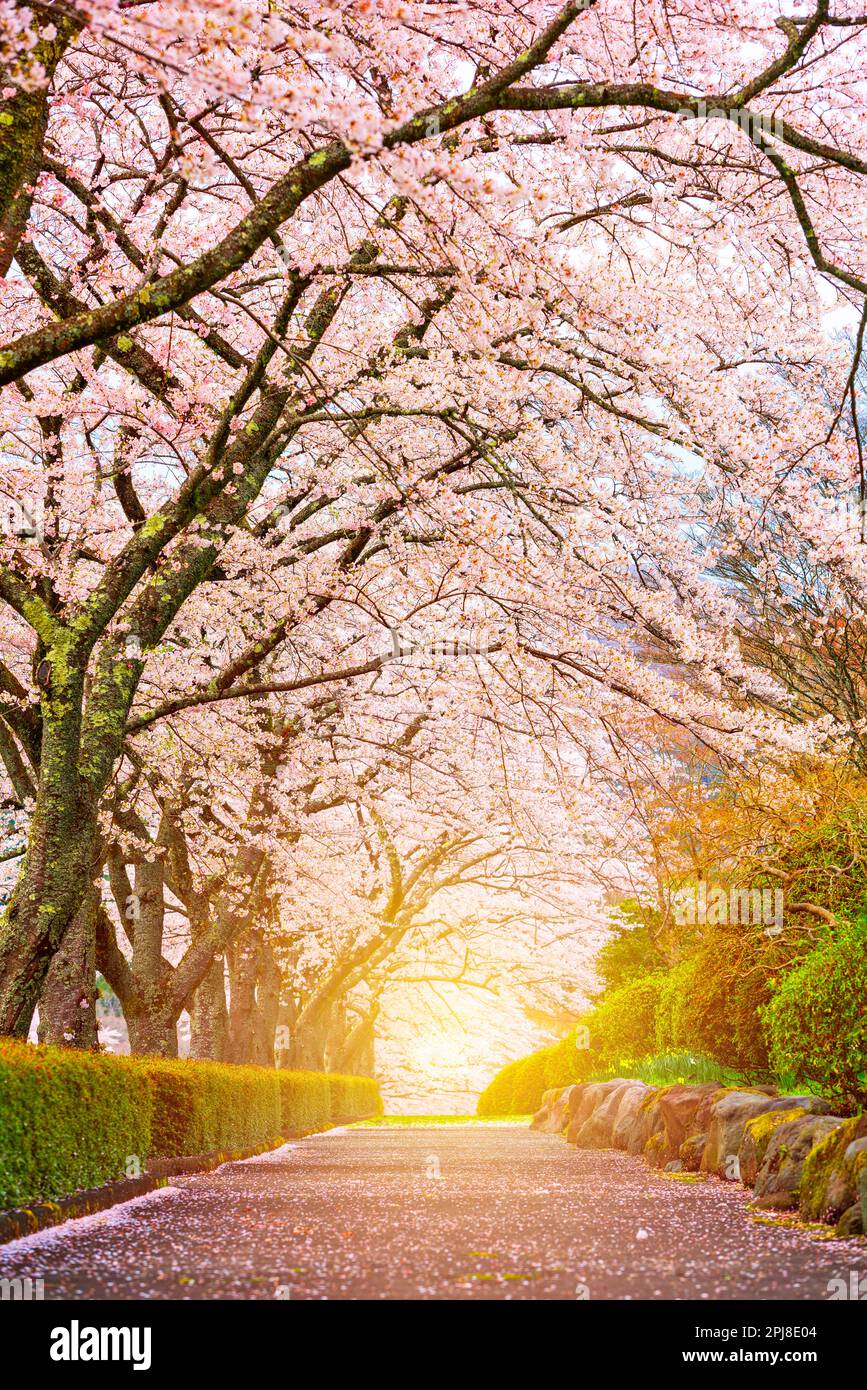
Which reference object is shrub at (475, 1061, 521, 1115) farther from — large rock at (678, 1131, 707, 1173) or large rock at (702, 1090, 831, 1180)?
large rock at (702, 1090, 831, 1180)

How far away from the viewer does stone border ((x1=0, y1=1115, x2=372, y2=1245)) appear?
6859 millimetres

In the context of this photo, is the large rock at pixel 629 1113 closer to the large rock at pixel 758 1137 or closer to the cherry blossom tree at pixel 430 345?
the large rock at pixel 758 1137

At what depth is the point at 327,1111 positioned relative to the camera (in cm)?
2958

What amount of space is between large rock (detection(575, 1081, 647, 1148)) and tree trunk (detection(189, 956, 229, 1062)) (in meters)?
5.87

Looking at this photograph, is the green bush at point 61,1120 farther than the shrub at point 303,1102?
No

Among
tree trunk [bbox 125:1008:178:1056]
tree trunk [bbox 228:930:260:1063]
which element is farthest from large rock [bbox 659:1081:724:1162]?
tree trunk [bbox 228:930:260:1063]

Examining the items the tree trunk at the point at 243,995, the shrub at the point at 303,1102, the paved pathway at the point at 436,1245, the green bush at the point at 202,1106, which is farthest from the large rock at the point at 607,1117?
the tree trunk at the point at 243,995

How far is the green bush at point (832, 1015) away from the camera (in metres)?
9.41

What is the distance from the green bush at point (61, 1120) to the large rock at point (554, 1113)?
568 inches

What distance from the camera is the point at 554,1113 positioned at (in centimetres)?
2514

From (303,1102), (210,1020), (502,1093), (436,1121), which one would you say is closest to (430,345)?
(210,1020)

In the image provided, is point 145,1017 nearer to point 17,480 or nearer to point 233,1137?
point 233,1137

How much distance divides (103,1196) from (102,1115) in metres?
0.59

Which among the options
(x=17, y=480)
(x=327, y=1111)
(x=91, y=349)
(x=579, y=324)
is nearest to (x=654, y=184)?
(x=579, y=324)
